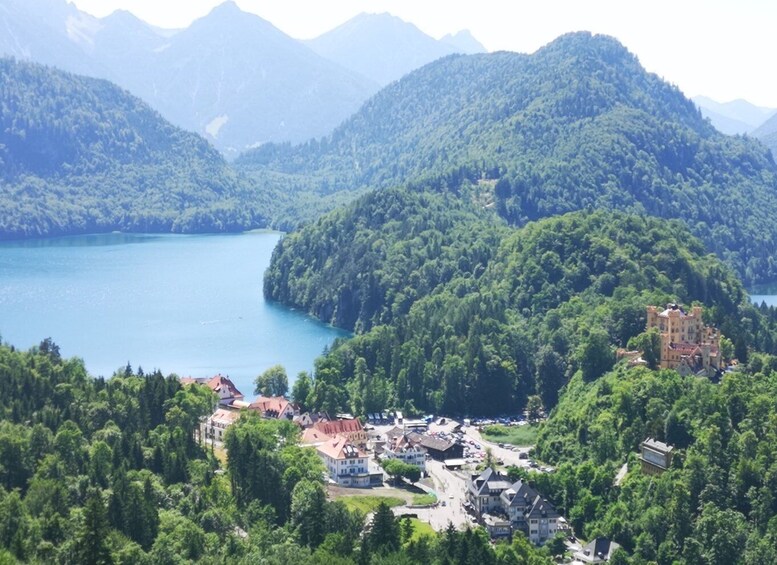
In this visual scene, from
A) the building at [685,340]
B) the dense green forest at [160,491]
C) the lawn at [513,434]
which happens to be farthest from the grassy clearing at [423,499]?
the building at [685,340]

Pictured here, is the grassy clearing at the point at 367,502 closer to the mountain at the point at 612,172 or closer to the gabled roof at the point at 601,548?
the gabled roof at the point at 601,548

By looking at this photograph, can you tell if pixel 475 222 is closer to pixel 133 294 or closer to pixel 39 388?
pixel 133 294

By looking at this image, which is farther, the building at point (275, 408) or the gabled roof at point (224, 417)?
the building at point (275, 408)

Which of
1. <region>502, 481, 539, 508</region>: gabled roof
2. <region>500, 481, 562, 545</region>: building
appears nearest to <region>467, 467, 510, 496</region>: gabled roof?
<region>500, 481, 562, 545</region>: building

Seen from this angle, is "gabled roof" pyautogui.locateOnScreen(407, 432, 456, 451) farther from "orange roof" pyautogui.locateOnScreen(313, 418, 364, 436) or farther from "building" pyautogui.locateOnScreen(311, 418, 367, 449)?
"orange roof" pyautogui.locateOnScreen(313, 418, 364, 436)

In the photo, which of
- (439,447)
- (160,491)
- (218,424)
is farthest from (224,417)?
(160,491)

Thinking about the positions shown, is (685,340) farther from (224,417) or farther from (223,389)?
(223,389)
